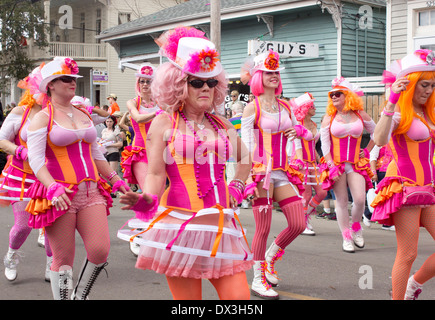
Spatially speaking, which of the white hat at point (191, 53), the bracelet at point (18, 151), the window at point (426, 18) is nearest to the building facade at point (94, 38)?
the window at point (426, 18)

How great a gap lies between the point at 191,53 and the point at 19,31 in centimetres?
3147

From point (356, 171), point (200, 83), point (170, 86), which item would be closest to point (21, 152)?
point (170, 86)

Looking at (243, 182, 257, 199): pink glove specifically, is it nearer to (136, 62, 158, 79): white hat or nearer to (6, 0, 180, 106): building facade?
(136, 62, 158, 79): white hat

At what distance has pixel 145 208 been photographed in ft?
11.0

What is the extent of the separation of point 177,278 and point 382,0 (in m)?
16.4

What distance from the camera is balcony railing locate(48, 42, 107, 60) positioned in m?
32.7

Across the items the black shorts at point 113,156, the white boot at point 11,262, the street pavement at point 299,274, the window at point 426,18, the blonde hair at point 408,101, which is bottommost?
the street pavement at point 299,274

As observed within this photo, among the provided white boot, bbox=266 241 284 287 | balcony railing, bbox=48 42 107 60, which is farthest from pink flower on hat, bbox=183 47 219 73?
balcony railing, bbox=48 42 107 60

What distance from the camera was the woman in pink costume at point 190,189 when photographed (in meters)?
3.42

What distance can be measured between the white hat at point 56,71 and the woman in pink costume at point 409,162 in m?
2.48

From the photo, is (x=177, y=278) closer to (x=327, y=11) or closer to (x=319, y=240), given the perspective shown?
(x=319, y=240)

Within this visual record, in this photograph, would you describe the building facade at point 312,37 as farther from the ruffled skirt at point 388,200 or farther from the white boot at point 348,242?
the ruffled skirt at point 388,200

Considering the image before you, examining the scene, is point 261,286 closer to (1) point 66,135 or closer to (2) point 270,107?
(2) point 270,107
